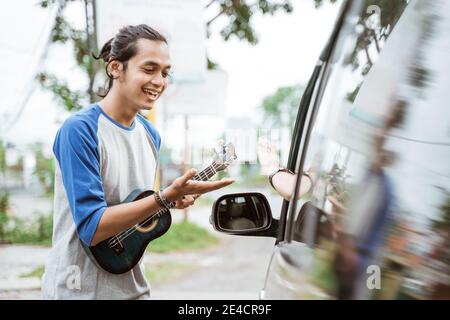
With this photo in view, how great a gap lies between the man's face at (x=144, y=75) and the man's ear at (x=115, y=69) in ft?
0.04

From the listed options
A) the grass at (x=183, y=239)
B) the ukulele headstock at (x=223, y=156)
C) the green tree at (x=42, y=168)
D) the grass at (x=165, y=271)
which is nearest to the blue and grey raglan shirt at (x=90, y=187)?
the ukulele headstock at (x=223, y=156)

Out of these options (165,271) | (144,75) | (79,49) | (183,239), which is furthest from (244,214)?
(183,239)

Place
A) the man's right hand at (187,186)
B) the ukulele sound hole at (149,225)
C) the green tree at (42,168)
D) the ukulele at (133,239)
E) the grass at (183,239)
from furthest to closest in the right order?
the grass at (183,239) → the green tree at (42,168) → the ukulele sound hole at (149,225) → the ukulele at (133,239) → the man's right hand at (187,186)

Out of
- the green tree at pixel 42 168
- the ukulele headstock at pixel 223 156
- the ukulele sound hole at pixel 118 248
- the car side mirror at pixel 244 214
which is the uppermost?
the ukulele headstock at pixel 223 156

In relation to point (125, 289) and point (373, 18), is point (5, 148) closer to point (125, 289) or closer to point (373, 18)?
point (125, 289)

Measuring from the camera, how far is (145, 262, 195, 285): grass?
3.89 meters

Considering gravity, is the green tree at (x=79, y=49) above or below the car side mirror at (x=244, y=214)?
above

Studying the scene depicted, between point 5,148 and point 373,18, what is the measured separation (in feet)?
7.86

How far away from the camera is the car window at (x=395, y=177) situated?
2.47ft

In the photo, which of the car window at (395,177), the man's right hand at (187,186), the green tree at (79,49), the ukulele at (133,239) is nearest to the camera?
the car window at (395,177)

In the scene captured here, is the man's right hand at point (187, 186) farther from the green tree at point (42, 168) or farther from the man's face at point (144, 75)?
the green tree at point (42, 168)

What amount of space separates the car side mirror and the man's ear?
451mm

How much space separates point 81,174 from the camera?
1157mm

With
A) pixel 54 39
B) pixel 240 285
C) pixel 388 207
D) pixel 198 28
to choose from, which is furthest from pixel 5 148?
pixel 388 207
